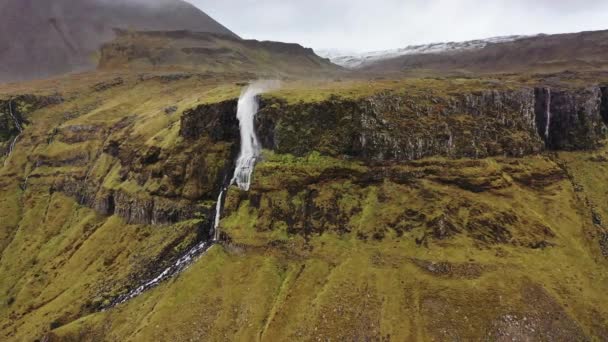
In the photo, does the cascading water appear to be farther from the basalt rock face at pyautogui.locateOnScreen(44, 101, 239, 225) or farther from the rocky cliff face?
the rocky cliff face

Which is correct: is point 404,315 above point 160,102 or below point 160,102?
below

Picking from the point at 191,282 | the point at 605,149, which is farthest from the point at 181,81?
the point at 605,149

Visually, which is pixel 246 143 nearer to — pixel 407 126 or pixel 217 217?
pixel 217 217

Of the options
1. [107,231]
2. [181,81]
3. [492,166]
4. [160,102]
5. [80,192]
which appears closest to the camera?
[492,166]

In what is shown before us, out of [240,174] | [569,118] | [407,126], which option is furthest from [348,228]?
[569,118]

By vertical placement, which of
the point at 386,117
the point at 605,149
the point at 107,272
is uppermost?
the point at 386,117

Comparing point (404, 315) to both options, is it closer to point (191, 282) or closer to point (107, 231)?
point (191, 282)

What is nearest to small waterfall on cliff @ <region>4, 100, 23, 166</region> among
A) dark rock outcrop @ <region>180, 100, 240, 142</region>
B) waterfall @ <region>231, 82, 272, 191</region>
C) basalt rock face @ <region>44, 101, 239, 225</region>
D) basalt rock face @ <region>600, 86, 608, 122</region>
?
basalt rock face @ <region>44, 101, 239, 225</region>

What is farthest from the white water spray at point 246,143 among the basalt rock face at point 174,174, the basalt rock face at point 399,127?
the basalt rock face at point 399,127
